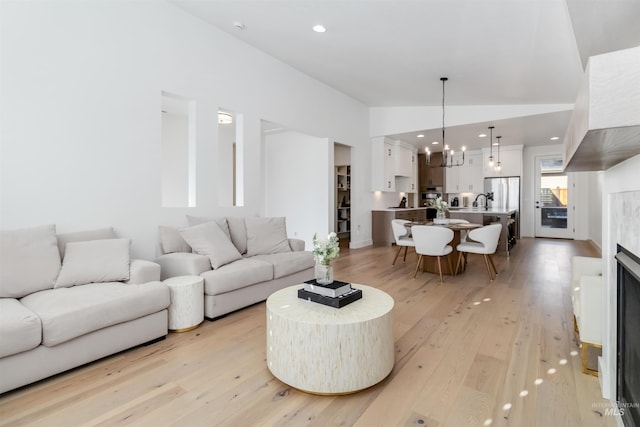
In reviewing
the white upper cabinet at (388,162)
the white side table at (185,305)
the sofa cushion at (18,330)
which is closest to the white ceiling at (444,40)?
the white upper cabinet at (388,162)

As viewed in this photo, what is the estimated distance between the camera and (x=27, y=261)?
2.31 metres

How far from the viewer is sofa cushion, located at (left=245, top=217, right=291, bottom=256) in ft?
12.8

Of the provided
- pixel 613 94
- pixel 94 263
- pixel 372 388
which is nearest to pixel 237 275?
pixel 94 263

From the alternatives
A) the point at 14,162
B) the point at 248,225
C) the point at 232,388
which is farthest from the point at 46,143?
the point at 232,388

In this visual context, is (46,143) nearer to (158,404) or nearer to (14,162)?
(14,162)

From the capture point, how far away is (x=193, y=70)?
3926 millimetres

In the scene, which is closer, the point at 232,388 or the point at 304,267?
the point at 232,388

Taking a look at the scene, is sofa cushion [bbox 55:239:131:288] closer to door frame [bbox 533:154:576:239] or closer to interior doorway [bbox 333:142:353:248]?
interior doorway [bbox 333:142:353:248]

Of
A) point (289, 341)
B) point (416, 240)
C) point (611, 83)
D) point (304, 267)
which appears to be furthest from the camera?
point (416, 240)

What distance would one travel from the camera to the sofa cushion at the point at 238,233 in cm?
388

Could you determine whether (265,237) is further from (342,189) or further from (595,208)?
(595,208)

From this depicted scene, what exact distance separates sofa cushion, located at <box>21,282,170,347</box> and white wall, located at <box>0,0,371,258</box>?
918 mm

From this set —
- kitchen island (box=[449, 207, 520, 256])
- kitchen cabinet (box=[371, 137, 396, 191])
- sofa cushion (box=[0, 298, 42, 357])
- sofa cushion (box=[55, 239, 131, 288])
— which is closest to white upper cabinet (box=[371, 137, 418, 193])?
kitchen cabinet (box=[371, 137, 396, 191])

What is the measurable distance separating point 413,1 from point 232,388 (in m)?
3.65
